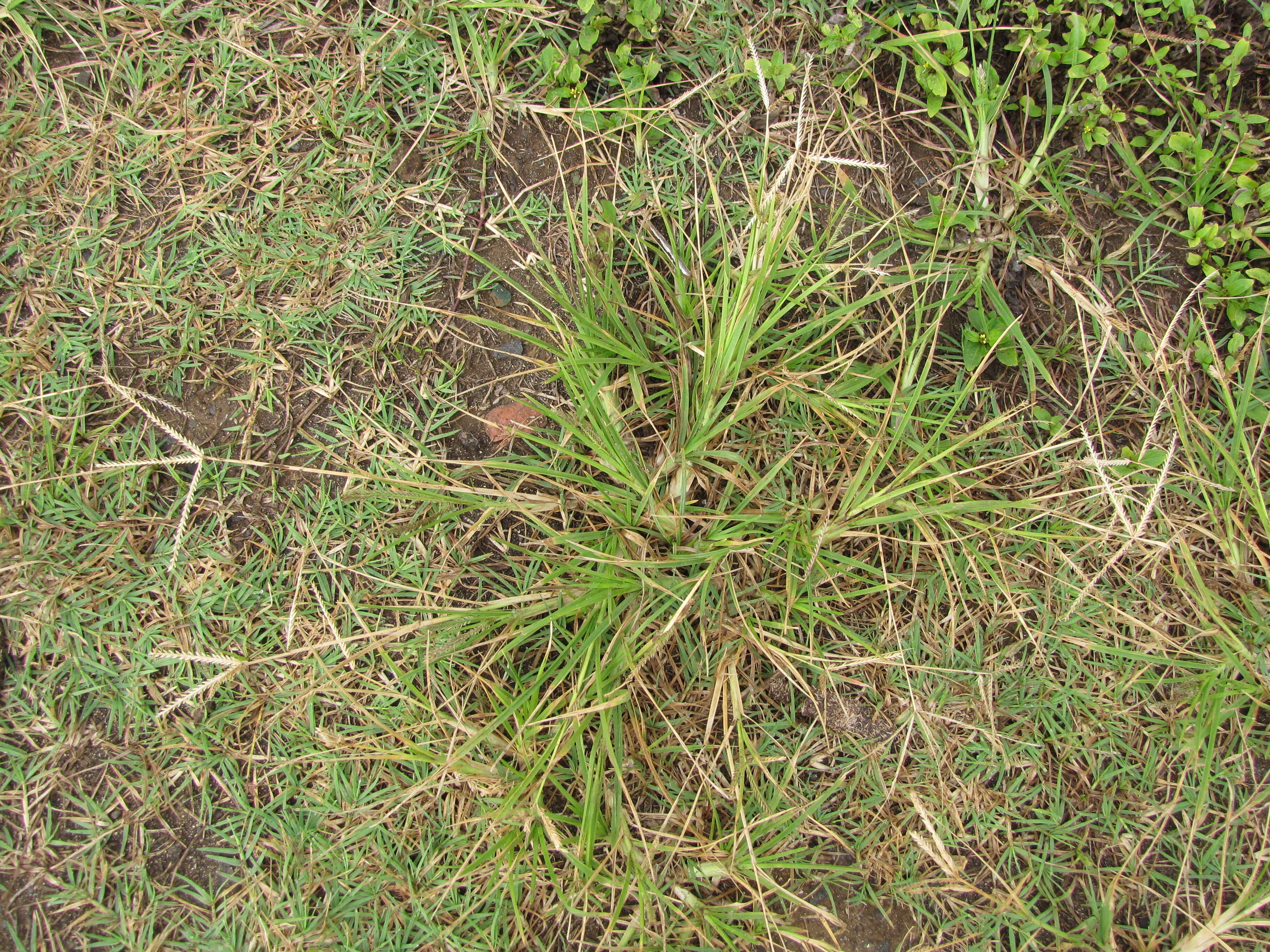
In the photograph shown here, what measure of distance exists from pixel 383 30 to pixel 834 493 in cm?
152

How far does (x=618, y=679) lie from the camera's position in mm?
1637

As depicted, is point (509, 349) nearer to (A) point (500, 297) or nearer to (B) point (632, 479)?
(A) point (500, 297)

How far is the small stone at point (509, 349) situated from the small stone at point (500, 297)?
0.28 feet

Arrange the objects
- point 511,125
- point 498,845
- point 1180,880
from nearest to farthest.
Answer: point 498,845 → point 1180,880 → point 511,125

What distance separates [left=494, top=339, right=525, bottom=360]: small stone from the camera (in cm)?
179

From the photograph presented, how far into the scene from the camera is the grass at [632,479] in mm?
1659

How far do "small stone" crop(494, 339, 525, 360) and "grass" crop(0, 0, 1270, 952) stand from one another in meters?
0.04

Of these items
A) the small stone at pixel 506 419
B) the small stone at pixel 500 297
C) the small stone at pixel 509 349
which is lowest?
the small stone at pixel 506 419

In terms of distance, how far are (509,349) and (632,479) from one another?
0.46 metres

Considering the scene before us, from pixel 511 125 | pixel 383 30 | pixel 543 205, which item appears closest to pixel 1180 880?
pixel 543 205

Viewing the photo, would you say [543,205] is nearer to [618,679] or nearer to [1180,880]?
[618,679]

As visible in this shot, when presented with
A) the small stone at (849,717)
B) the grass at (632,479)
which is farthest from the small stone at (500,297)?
the small stone at (849,717)

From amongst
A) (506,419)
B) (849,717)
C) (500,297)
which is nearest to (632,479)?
(506,419)

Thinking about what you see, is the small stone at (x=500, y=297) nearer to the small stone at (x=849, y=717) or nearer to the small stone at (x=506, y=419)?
the small stone at (x=506, y=419)
